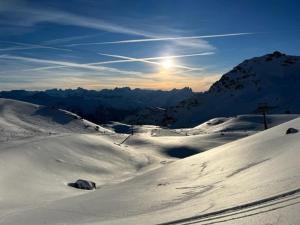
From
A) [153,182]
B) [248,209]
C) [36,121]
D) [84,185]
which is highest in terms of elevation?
[248,209]

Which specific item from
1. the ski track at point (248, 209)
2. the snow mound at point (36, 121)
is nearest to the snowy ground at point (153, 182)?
the ski track at point (248, 209)

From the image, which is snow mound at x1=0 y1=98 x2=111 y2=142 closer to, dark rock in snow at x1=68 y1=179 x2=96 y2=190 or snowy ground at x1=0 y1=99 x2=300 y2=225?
snowy ground at x1=0 y1=99 x2=300 y2=225

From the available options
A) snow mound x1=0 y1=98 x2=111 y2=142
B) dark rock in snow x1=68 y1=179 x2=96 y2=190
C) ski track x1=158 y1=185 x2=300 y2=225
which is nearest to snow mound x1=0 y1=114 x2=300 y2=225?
ski track x1=158 y1=185 x2=300 y2=225

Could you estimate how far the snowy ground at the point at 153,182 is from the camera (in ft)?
28.5

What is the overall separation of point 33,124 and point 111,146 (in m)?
25.1

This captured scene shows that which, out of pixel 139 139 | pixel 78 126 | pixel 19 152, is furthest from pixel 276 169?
pixel 78 126

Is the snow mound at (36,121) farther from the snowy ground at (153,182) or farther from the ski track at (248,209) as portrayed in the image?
the ski track at (248,209)

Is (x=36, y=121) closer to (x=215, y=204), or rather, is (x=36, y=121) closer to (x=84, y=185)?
(x=84, y=185)

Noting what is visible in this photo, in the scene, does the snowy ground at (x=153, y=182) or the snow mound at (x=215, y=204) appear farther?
the snowy ground at (x=153, y=182)

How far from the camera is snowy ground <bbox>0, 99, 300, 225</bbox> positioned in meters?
8.68

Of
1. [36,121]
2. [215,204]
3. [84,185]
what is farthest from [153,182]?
[36,121]

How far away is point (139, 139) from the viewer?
60.8m

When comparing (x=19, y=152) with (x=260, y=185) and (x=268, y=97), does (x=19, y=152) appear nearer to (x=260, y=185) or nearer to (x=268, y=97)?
(x=260, y=185)

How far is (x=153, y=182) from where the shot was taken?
65.7 ft
